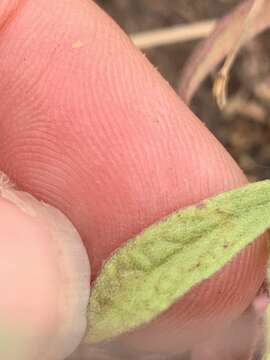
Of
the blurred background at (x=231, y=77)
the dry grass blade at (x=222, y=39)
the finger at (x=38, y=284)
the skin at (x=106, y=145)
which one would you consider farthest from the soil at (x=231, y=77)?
the finger at (x=38, y=284)

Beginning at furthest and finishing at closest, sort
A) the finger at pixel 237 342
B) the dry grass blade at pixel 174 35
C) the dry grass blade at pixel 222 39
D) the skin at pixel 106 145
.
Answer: the dry grass blade at pixel 174 35 → the dry grass blade at pixel 222 39 → the skin at pixel 106 145 → the finger at pixel 237 342

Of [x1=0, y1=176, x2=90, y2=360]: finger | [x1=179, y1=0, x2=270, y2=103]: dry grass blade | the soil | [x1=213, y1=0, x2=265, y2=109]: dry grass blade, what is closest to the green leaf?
[x1=0, y1=176, x2=90, y2=360]: finger

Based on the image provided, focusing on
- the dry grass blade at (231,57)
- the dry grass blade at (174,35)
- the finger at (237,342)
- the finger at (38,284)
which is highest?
the dry grass blade at (231,57)

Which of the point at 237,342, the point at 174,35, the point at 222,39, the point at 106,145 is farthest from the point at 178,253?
the point at 174,35

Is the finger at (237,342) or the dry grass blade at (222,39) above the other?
the dry grass blade at (222,39)

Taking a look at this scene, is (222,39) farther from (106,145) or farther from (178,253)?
(178,253)

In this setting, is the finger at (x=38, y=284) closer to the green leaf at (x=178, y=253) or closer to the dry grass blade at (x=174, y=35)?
the green leaf at (x=178, y=253)

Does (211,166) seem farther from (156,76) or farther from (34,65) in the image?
(34,65)
